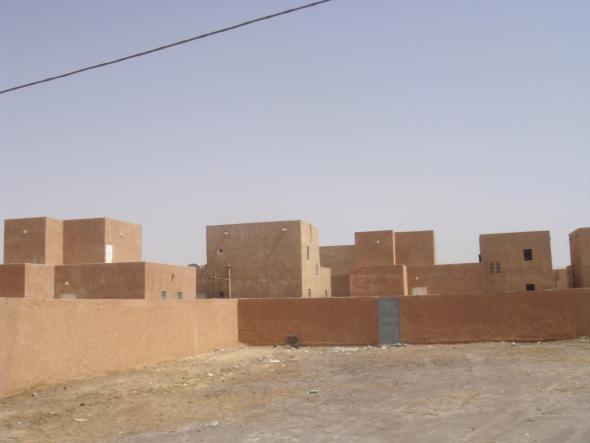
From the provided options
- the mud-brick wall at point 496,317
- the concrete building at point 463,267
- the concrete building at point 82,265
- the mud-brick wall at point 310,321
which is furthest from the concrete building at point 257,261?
the mud-brick wall at point 496,317

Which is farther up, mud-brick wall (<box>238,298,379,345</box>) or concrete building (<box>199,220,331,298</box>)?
concrete building (<box>199,220,331,298</box>)

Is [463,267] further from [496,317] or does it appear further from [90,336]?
[90,336]

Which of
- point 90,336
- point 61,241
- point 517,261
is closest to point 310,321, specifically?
point 90,336

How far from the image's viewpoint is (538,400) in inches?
529

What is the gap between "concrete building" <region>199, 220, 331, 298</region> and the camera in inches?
1506

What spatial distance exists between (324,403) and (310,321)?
1482cm

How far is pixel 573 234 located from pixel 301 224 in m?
18.0

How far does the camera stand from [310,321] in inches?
1133

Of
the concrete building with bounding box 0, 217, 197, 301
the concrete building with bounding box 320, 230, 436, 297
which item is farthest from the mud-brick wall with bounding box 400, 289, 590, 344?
the concrete building with bounding box 0, 217, 197, 301

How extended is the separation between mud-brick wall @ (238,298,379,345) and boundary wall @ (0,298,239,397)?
10.8ft

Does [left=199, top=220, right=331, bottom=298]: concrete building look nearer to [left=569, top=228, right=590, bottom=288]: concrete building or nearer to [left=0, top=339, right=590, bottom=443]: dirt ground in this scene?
[left=0, top=339, right=590, bottom=443]: dirt ground

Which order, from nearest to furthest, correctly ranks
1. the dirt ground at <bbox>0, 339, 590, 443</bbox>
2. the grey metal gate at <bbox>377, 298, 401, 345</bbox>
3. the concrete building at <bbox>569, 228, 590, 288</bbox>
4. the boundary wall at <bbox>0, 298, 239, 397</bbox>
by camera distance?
the dirt ground at <bbox>0, 339, 590, 443</bbox>, the boundary wall at <bbox>0, 298, 239, 397</bbox>, the grey metal gate at <bbox>377, 298, 401, 345</bbox>, the concrete building at <bbox>569, 228, 590, 288</bbox>

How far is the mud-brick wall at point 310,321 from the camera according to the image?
28.4 metres

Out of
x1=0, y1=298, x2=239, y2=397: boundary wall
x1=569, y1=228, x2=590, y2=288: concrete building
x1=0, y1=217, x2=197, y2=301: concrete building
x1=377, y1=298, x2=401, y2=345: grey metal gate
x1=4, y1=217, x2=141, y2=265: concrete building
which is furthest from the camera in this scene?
x1=569, y1=228, x2=590, y2=288: concrete building
